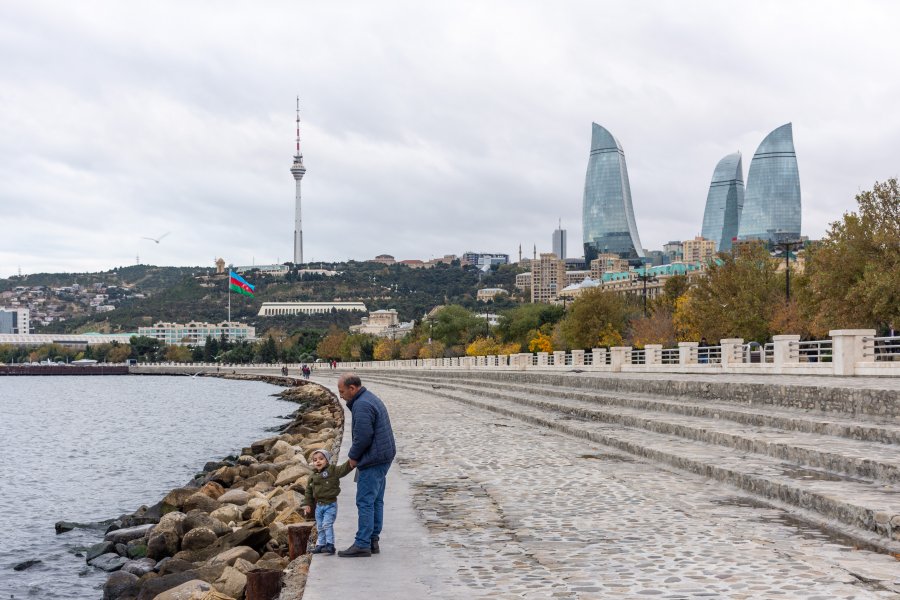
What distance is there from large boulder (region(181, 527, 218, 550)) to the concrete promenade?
9.80 ft

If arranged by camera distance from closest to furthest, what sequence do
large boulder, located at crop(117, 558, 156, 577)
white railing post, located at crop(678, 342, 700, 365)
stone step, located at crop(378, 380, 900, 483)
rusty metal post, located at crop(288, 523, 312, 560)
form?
rusty metal post, located at crop(288, 523, 312, 560), stone step, located at crop(378, 380, 900, 483), large boulder, located at crop(117, 558, 156, 577), white railing post, located at crop(678, 342, 700, 365)

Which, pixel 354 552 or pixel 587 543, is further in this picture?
pixel 587 543

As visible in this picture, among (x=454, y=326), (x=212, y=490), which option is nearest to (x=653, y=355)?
(x=212, y=490)

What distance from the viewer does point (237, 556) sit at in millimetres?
11508

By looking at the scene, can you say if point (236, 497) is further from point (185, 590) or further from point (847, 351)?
point (847, 351)

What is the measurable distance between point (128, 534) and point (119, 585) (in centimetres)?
439

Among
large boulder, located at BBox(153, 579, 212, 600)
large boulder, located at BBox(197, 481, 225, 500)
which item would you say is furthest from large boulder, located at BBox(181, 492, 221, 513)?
large boulder, located at BBox(153, 579, 212, 600)

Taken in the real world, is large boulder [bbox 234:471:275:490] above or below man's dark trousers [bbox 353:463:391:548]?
below

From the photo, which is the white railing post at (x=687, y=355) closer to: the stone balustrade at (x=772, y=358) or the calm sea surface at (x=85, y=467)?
the stone balustrade at (x=772, y=358)

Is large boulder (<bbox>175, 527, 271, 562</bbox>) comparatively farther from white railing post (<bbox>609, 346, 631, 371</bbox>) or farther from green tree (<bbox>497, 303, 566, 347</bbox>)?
green tree (<bbox>497, 303, 566, 347</bbox>)

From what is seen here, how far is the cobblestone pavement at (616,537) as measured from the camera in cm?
712

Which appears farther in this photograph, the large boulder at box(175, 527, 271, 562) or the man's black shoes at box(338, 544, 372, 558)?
the large boulder at box(175, 527, 271, 562)

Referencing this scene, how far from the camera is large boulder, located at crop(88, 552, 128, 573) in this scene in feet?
50.6

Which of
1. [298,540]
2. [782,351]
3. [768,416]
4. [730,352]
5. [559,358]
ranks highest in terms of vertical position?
[782,351]
